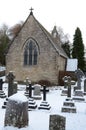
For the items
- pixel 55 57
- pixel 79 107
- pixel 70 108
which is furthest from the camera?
pixel 55 57

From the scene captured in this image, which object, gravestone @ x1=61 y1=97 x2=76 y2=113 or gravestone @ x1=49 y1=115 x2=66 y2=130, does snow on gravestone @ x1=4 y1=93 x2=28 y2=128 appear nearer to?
gravestone @ x1=49 y1=115 x2=66 y2=130

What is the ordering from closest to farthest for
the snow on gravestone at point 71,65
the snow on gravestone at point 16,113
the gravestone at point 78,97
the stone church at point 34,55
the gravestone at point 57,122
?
the gravestone at point 57,122, the snow on gravestone at point 16,113, the gravestone at point 78,97, the stone church at point 34,55, the snow on gravestone at point 71,65

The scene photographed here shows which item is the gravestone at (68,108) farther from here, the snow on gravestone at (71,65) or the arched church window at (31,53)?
the snow on gravestone at (71,65)

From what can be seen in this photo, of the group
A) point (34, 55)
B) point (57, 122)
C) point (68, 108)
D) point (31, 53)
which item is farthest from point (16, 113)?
point (31, 53)

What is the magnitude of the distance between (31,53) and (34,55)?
0.45 metres

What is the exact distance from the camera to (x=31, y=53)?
3619cm

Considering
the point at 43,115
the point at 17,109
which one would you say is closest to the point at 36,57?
the point at 43,115

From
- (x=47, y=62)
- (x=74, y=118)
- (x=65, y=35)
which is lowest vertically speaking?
(x=74, y=118)

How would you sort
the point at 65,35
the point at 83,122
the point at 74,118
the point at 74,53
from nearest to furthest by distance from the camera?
the point at 83,122
the point at 74,118
the point at 74,53
the point at 65,35

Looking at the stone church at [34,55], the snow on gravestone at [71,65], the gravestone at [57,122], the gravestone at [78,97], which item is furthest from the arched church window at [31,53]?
the gravestone at [57,122]

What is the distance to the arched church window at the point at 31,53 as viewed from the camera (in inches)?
1417

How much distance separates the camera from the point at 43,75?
3534 cm

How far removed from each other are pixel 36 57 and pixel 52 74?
9.33 ft

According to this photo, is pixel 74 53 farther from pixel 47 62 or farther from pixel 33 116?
pixel 33 116
